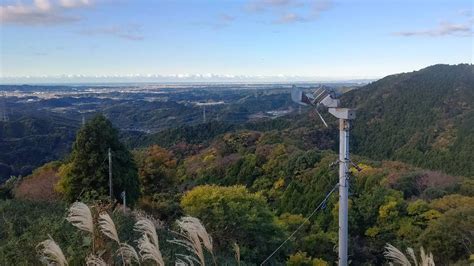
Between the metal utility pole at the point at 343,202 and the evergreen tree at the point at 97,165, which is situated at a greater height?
the metal utility pole at the point at 343,202

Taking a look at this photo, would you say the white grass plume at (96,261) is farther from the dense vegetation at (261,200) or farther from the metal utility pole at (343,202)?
the metal utility pole at (343,202)

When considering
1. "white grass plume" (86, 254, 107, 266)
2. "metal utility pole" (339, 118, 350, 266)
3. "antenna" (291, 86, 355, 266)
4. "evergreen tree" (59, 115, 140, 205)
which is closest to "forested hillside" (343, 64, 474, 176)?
"evergreen tree" (59, 115, 140, 205)

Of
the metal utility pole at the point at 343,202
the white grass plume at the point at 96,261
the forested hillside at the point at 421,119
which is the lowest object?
the forested hillside at the point at 421,119

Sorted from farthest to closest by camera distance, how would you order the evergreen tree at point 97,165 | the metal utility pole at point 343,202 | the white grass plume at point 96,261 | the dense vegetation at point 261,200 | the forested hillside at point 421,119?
the forested hillside at point 421,119 < the evergreen tree at point 97,165 < the dense vegetation at point 261,200 < the metal utility pole at point 343,202 < the white grass plume at point 96,261

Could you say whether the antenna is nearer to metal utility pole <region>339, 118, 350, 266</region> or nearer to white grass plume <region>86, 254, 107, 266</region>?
metal utility pole <region>339, 118, 350, 266</region>

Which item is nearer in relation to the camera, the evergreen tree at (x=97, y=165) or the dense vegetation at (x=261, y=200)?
the dense vegetation at (x=261, y=200)

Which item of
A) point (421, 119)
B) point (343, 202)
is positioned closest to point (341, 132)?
point (343, 202)

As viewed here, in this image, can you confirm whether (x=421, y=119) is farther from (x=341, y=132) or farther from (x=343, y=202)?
(x=343, y=202)

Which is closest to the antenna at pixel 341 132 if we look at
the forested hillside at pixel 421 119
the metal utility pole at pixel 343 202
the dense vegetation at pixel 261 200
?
the metal utility pole at pixel 343 202
